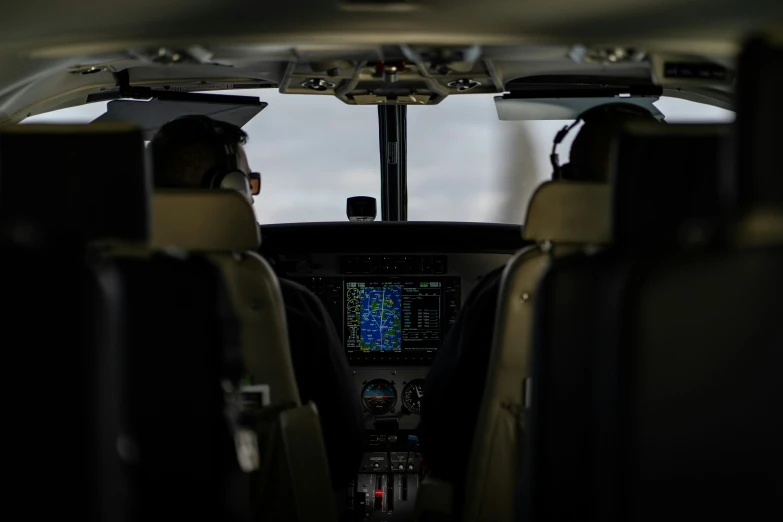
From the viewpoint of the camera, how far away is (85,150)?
4.37ft

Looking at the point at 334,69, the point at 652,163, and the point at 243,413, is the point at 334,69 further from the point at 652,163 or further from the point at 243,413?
the point at 652,163

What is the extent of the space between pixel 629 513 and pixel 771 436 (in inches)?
9.1

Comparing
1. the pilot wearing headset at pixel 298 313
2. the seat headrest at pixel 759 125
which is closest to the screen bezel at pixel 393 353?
the pilot wearing headset at pixel 298 313

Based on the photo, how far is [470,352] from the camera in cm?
230

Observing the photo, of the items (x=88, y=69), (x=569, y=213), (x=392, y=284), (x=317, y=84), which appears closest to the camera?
(x=569, y=213)

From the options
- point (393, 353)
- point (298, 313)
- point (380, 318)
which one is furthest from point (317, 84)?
point (393, 353)

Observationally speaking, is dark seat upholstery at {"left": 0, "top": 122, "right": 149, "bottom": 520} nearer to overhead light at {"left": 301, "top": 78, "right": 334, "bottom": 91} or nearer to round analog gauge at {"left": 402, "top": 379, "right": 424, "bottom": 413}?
overhead light at {"left": 301, "top": 78, "right": 334, "bottom": 91}

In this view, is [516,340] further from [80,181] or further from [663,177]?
[80,181]

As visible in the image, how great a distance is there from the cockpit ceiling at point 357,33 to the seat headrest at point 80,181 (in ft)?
2.26

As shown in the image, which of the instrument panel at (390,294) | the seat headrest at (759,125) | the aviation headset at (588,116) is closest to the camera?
the seat headrest at (759,125)

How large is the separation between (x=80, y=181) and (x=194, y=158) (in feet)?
2.96

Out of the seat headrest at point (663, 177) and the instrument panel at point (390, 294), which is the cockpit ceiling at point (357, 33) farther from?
the instrument panel at point (390, 294)

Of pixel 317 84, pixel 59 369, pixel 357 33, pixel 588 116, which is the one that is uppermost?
pixel 317 84

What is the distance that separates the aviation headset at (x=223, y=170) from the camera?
7.34 ft
